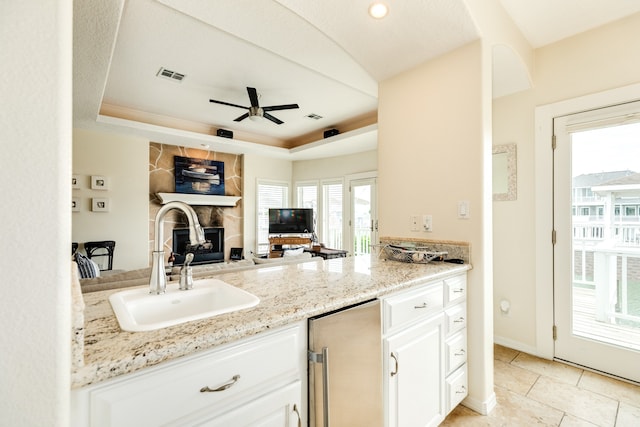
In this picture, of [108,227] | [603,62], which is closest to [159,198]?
[108,227]

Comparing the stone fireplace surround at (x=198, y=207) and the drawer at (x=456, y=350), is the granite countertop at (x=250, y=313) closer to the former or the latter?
the drawer at (x=456, y=350)

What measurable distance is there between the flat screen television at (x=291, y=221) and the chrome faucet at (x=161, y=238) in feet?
15.6

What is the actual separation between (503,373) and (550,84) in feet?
7.98

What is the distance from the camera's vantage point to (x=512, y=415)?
5.97ft

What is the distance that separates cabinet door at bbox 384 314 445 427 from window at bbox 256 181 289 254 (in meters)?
4.94

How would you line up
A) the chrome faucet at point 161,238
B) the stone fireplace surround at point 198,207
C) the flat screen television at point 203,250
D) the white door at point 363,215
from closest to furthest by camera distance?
the chrome faucet at point 161,238 < the stone fireplace surround at point 198,207 < the flat screen television at point 203,250 < the white door at point 363,215

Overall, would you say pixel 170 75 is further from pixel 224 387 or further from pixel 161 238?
pixel 224 387

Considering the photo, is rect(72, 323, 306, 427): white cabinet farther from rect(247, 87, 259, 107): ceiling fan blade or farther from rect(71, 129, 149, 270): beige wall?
rect(71, 129, 149, 270): beige wall

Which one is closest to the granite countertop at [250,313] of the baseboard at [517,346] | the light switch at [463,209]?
the light switch at [463,209]

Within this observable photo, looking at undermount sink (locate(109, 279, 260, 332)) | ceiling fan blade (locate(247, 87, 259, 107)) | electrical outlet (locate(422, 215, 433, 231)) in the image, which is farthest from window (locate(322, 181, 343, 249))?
undermount sink (locate(109, 279, 260, 332))

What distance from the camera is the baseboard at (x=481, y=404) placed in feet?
6.03

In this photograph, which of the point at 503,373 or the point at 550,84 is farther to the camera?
the point at 550,84

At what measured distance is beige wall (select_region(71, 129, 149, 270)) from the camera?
4324mm

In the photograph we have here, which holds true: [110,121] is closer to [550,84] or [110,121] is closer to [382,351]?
[382,351]
